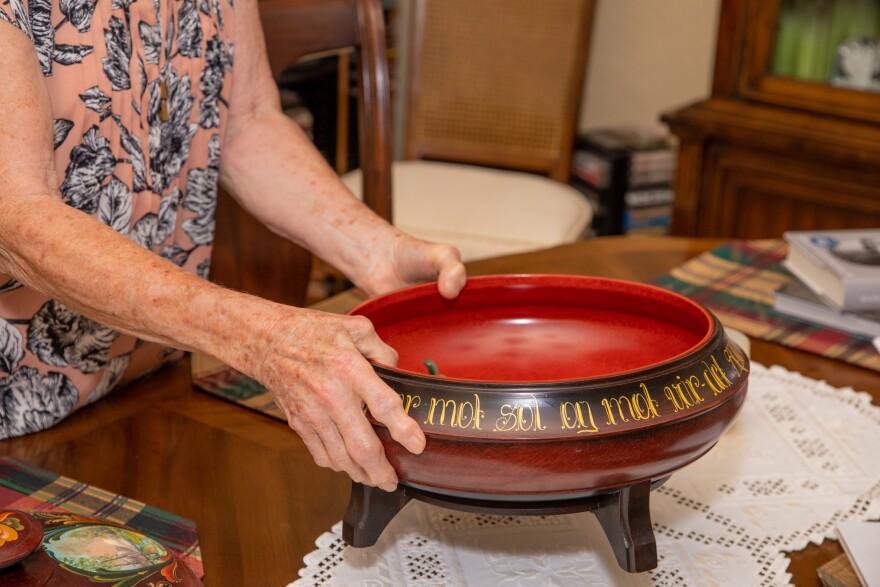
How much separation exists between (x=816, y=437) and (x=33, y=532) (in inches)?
29.6

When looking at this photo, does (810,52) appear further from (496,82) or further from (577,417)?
(577,417)

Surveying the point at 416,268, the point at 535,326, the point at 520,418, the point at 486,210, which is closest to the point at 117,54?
the point at 416,268

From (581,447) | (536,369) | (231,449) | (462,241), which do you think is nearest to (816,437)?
(536,369)

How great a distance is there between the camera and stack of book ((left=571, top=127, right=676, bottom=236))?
3.17 metres

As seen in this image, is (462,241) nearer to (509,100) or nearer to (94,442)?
(509,100)

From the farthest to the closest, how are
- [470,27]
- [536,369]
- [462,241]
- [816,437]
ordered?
[470,27] < [462,241] < [816,437] < [536,369]

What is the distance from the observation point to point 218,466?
0.98m

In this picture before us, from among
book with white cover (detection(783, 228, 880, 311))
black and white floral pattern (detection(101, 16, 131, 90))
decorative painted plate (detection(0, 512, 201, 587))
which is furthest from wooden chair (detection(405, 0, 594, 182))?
decorative painted plate (detection(0, 512, 201, 587))

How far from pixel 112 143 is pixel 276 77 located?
429 millimetres

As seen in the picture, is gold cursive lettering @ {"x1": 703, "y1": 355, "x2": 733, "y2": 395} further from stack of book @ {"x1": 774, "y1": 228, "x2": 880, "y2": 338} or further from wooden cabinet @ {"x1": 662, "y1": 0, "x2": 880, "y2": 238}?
wooden cabinet @ {"x1": 662, "y1": 0, "x2": 880, "y2": 238}

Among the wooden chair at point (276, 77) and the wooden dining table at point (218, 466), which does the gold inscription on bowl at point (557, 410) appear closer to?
the wooden dining table at point (218, 466)

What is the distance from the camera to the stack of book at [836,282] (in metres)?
1.28

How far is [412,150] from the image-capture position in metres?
3.22

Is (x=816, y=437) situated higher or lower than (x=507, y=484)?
lower
